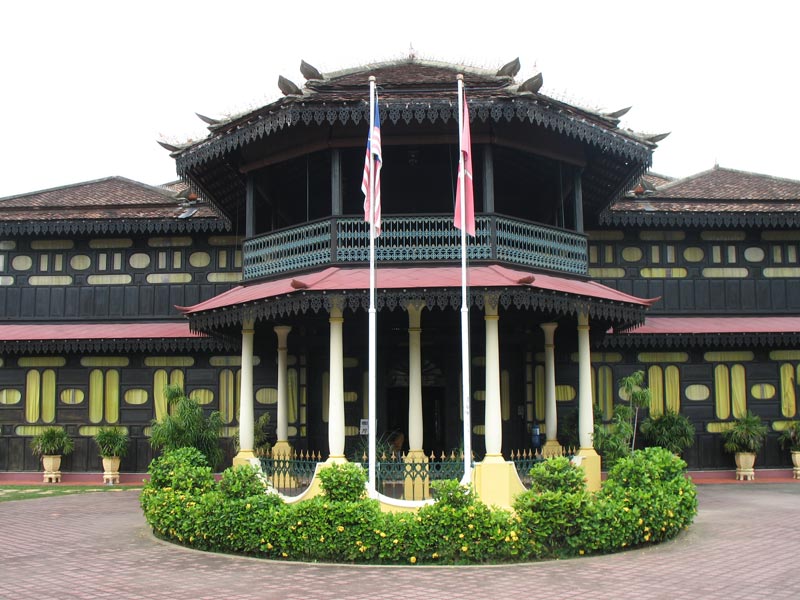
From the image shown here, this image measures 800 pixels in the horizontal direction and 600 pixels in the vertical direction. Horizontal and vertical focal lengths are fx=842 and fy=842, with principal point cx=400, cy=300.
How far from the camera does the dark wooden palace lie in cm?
1664

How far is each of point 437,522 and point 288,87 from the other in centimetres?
913

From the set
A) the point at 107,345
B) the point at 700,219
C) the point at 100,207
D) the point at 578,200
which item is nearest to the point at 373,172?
the point at 578,200

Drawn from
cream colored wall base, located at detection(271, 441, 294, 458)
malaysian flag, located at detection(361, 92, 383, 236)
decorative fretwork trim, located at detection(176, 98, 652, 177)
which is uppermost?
decorative fretwork trim, located at detection(176, 98, 652, 177)

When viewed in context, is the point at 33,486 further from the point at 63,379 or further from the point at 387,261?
the point at 387,261

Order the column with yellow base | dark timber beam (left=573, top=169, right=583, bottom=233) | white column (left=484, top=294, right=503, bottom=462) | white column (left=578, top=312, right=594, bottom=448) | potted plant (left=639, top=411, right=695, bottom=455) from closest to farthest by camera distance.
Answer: white column (left=484, top=294, right=503, bottom=462) → the column with yellow base → white column (left=578, top=312, right=594, bottom=448) → dark timber beam (left=573, top=169, right=583, bottom=233) → potted plant (left=639, top=411, right=695, bottom=455)

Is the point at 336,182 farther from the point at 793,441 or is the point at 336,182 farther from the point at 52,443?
the point at 793,441

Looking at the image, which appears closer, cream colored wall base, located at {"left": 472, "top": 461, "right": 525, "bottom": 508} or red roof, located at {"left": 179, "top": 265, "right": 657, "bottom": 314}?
cream colored wall base, located at {"left": 472, "top": 461, "right": 525, "bottom": 508}

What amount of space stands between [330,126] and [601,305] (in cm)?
655

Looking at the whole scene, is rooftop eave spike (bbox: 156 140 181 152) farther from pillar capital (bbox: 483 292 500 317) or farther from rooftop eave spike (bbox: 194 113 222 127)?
pillar capital (bbox: 483 292 500 317)

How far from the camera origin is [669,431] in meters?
23.3

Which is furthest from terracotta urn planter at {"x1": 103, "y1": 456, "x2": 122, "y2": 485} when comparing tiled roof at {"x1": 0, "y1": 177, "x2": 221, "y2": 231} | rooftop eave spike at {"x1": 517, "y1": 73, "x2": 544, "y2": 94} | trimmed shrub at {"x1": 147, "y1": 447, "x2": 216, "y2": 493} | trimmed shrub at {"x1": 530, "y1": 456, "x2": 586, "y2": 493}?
rooftop eave spike at {"x1": 517, "y1": 73, "x2": 544, "y2": 94}

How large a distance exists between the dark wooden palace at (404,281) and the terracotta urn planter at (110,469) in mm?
710

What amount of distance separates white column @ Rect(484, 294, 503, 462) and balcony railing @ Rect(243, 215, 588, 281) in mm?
1541

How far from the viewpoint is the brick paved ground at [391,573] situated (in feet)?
32.8
